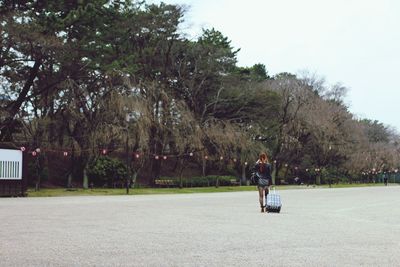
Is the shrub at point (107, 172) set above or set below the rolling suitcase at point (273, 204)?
above

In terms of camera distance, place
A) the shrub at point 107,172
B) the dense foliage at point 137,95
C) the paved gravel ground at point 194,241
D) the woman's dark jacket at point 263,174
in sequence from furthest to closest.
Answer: the shrub at point 107,172, the dense foliage at point 137,95, the woman's dark jacket at point 263,174, the paved gravel ground at point 194,241

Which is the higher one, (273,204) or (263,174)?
(263,174)

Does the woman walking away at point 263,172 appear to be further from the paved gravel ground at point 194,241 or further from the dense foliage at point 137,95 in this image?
the dense foliage at point 137,95

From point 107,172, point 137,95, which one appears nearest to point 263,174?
point 137,95

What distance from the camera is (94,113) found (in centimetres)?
3888

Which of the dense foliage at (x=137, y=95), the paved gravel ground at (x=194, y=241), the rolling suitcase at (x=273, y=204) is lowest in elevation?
the paved gravel ground at (x=194, y=241)

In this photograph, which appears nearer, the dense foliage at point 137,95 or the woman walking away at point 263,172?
the woman walking away at point 263,172

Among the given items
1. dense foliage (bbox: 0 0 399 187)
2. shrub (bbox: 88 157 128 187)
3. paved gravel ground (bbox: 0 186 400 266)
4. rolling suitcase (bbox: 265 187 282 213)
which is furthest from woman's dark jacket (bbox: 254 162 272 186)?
shrub (bbox: 88 157 128 187)

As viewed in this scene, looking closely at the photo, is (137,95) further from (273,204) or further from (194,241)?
(194,241)

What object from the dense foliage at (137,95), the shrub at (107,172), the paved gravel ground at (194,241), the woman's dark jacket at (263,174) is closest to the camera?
the paved gravel ground at (194,241)

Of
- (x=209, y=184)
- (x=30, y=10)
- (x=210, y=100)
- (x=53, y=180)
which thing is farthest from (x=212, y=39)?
(x=30, y=10)

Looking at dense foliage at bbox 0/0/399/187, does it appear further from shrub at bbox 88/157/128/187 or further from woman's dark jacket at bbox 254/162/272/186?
woman's dark jacket at bbox 254/162/272/186

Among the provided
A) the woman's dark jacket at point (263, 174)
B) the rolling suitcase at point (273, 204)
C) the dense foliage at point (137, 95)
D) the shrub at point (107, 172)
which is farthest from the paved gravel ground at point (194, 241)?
the shrub at point (107, 172)

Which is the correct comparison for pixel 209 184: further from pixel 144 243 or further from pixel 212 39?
pixel 144 243
